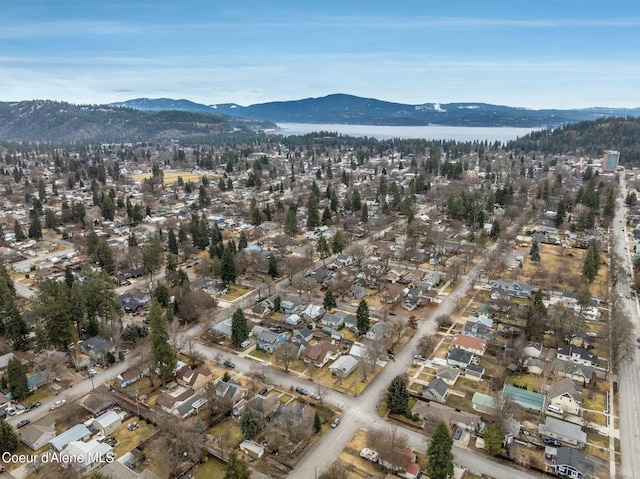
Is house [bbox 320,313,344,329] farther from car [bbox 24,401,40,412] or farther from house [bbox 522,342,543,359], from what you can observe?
car [bbox 24,401,40,412]

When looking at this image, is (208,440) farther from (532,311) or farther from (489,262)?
(489,262)

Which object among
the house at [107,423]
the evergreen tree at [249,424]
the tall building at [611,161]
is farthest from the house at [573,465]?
the tall building at [611,161]

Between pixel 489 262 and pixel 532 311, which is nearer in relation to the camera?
pixel 532 311

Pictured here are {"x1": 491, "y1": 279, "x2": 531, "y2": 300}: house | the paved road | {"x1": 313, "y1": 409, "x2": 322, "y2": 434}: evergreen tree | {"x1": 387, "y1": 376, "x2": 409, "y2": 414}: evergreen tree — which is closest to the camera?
the paved road

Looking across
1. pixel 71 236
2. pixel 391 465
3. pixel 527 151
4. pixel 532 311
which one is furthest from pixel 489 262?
pixel 527 151

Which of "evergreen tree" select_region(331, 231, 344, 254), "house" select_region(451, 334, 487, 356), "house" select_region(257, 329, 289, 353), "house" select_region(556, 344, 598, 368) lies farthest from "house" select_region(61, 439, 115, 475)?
"evergreen tree" select_region(331, 231, 344, 254)

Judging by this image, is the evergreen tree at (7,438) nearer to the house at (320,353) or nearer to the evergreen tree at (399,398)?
the house at (320,353)

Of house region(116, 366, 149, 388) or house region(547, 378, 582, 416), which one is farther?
house region(116, 366, 149, 388)
